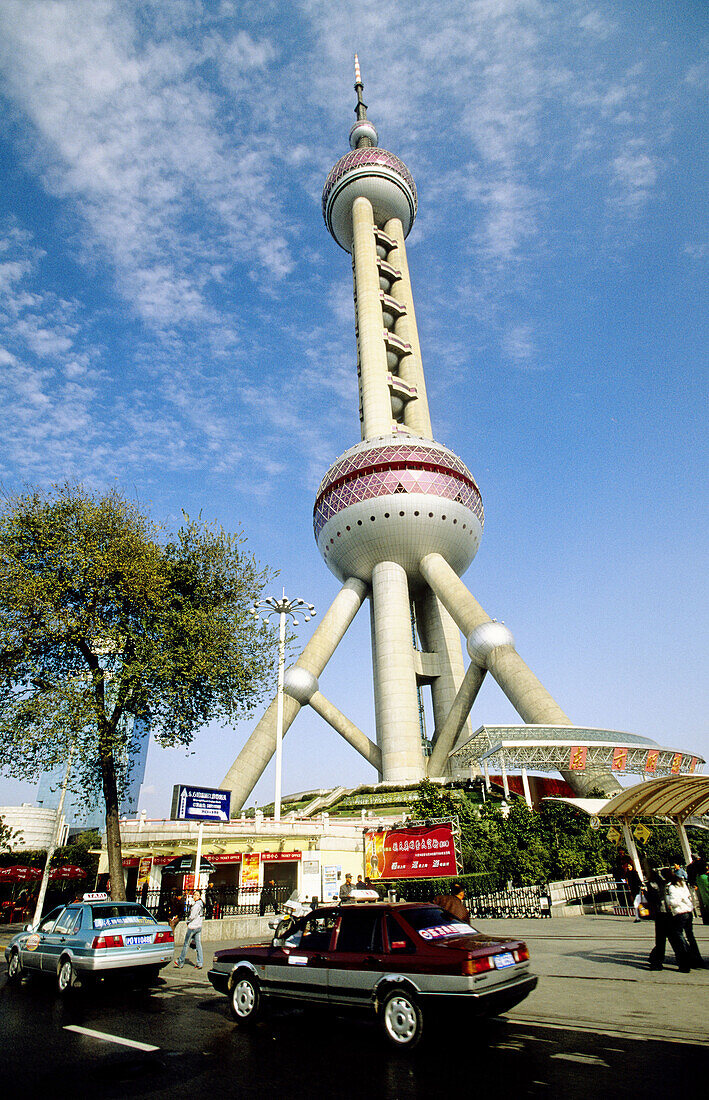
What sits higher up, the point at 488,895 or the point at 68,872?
the point at 68,872

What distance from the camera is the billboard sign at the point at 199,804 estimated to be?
1775 centimetres

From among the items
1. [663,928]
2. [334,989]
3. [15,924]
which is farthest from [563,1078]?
[15,924]

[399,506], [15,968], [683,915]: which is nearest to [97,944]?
[15,968]

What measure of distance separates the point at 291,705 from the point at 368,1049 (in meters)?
45.1

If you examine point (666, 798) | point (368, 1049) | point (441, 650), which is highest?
point (441, 650)

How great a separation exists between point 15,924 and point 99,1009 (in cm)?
2008

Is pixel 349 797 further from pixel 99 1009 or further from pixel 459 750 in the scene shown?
pixel 99 1009

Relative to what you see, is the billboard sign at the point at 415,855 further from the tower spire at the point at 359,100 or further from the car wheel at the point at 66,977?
the tower spire at the point at 359,100

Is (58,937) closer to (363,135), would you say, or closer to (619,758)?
(619,758)

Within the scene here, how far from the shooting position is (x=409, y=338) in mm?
71438

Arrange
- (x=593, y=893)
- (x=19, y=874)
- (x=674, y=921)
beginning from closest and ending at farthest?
1. (x=674, y=921)
2. (x=593, y=893)
3. (x=19, y=874)

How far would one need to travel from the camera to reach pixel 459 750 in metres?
47.3

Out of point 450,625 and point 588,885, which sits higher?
point 450,625

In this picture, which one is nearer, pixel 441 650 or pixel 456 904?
pixel 456 904
